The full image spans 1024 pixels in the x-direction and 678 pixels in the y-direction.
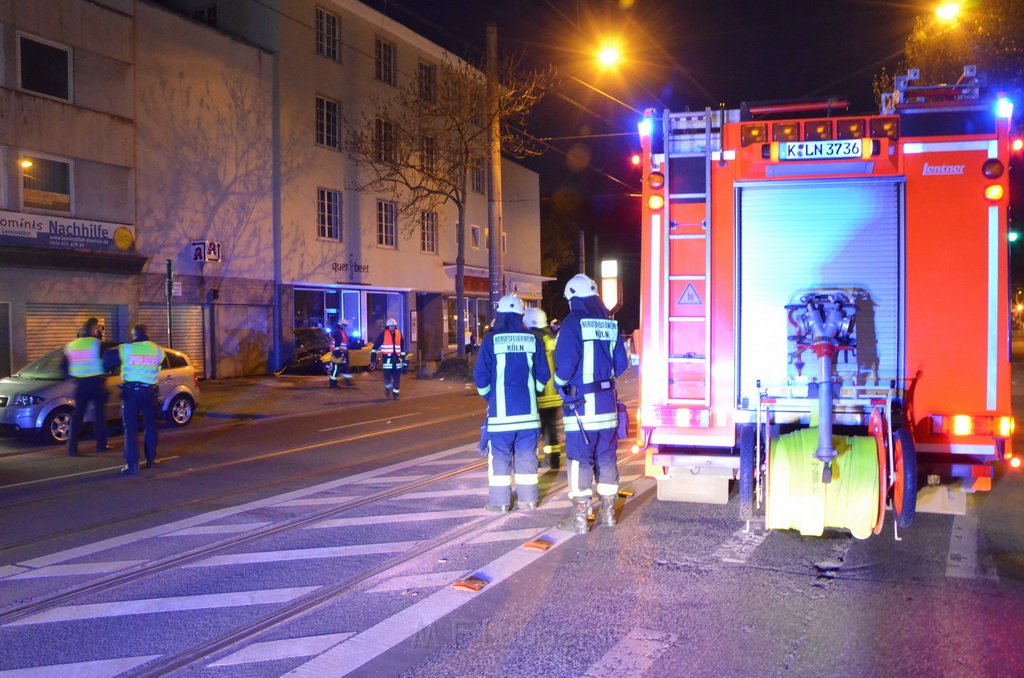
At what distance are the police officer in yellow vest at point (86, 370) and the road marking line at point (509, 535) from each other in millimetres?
6780

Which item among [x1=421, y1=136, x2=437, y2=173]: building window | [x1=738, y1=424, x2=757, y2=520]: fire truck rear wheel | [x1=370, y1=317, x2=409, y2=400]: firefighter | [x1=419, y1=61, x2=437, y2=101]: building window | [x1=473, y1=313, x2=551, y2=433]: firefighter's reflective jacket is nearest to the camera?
[x1=738, y1=424, x2=757, y2=520]: fire truck rear wheel

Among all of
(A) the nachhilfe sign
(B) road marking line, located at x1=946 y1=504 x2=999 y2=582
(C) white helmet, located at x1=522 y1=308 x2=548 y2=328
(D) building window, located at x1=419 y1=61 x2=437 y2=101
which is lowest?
(B) road marking line, located at x1=946 y1=504 x2=999 y2=582

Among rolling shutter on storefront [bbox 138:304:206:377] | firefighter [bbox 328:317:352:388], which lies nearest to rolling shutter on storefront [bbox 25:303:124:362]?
rolling shutter on storefront [bbox 138:304:206:377]

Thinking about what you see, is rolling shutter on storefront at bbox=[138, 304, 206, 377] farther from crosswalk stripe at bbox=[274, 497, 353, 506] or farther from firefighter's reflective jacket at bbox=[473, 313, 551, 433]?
firefighter's reflective jacket at bbox=[473, 313, 551, 433]

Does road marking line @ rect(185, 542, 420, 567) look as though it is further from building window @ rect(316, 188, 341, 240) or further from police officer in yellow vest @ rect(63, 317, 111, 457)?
building window @ rect(316, 188, 341, 240)

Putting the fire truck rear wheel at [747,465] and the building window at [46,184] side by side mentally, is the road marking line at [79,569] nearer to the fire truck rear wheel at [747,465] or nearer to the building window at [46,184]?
the fire truck rear wheel at [747,465]

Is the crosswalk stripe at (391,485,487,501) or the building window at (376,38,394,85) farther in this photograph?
the building window at (376,38,394,85)

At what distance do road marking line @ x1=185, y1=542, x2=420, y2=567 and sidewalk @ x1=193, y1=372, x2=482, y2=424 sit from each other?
10095 mm

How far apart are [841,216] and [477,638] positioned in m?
4.10

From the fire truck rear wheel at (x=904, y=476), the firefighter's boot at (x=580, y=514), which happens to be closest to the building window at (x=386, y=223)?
the firefighter's boot at (x=580, y=514)

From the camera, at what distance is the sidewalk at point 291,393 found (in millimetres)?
17156

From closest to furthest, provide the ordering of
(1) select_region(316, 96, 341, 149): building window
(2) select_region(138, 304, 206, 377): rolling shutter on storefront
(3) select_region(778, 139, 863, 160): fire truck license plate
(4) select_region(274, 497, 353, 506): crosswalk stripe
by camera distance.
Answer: (3) select_region(778, 139, 863, 160): fire truck license plate, (4) select_region(274, 497, 353, 506): crosswalk stripe, (2) select_region(138, 304, 206, 377): rolling shutter on storefront, (1) select_region(316, 96, 341, 149): building window

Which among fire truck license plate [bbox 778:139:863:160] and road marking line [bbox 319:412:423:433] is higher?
fire truck license plate [bbox 778:139:863:160]

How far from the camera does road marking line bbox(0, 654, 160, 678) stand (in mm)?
4297
